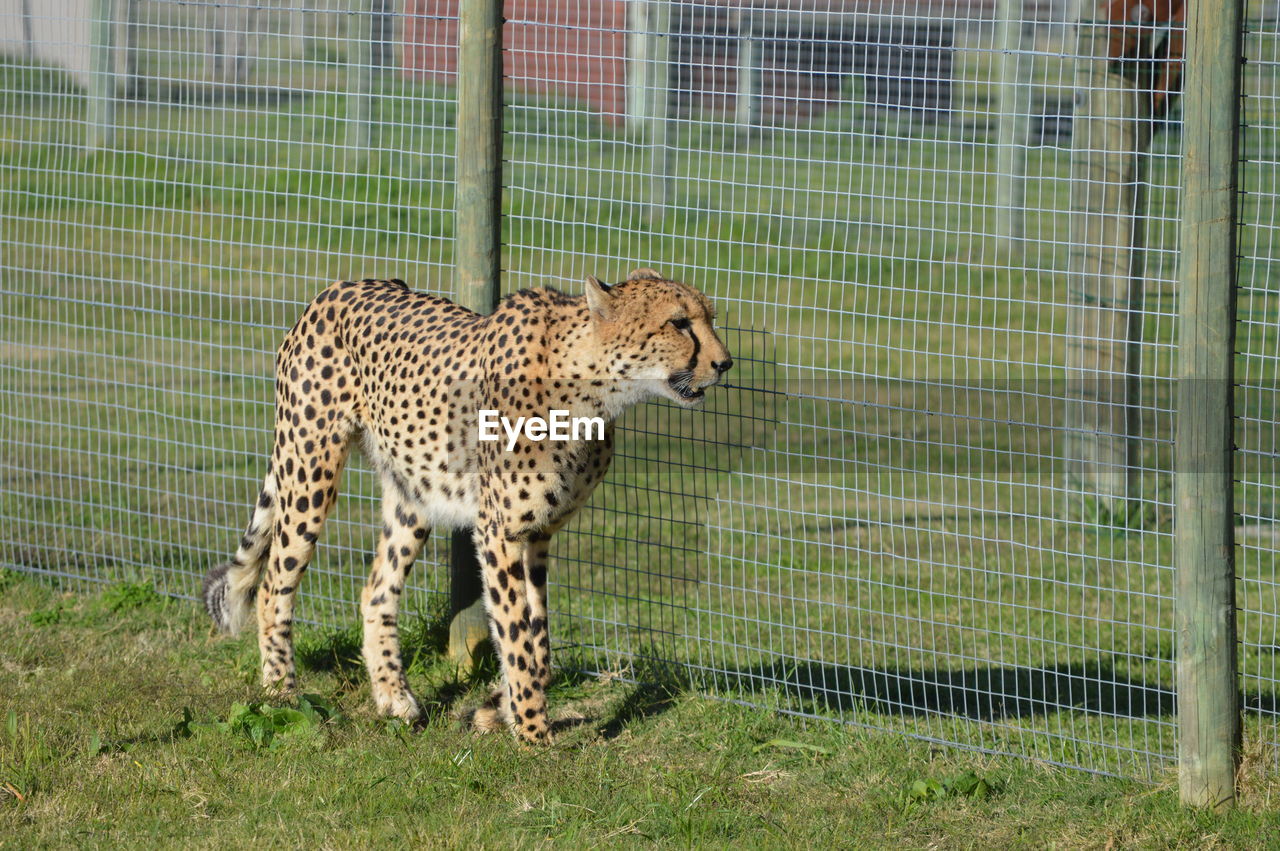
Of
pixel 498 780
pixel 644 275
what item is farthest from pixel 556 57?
pixel 498 780

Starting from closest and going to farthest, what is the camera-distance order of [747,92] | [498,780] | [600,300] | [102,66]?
[498,780] → [600,300] → [747,92] → [102,66]

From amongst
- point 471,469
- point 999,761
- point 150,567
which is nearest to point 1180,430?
point 999,761

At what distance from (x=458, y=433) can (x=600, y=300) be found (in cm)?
74

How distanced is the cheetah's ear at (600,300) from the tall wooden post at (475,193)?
2.74ft

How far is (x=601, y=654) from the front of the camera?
548cm

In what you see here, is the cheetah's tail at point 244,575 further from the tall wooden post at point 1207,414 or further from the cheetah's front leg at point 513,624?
the tall wooden post at point 1207,414

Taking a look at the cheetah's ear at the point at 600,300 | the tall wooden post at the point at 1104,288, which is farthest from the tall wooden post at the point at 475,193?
the tall wooden post at the point at 1104,288

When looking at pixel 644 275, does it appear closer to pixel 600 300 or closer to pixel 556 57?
pixel 600 300

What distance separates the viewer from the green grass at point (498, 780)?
3.93m

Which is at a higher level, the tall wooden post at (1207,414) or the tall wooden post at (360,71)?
the tall wooden post at (360,71)

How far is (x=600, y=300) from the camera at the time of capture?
4375 mm

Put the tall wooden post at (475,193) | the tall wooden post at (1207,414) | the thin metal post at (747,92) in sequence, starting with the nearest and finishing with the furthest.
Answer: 1. the tall wooden post at (1207,414)
2. the tall wooden post at (475,193)
3. the thin metal post at (747,92)

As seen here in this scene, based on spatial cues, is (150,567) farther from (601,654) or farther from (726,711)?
(726,711)

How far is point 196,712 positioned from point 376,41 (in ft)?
8.53
